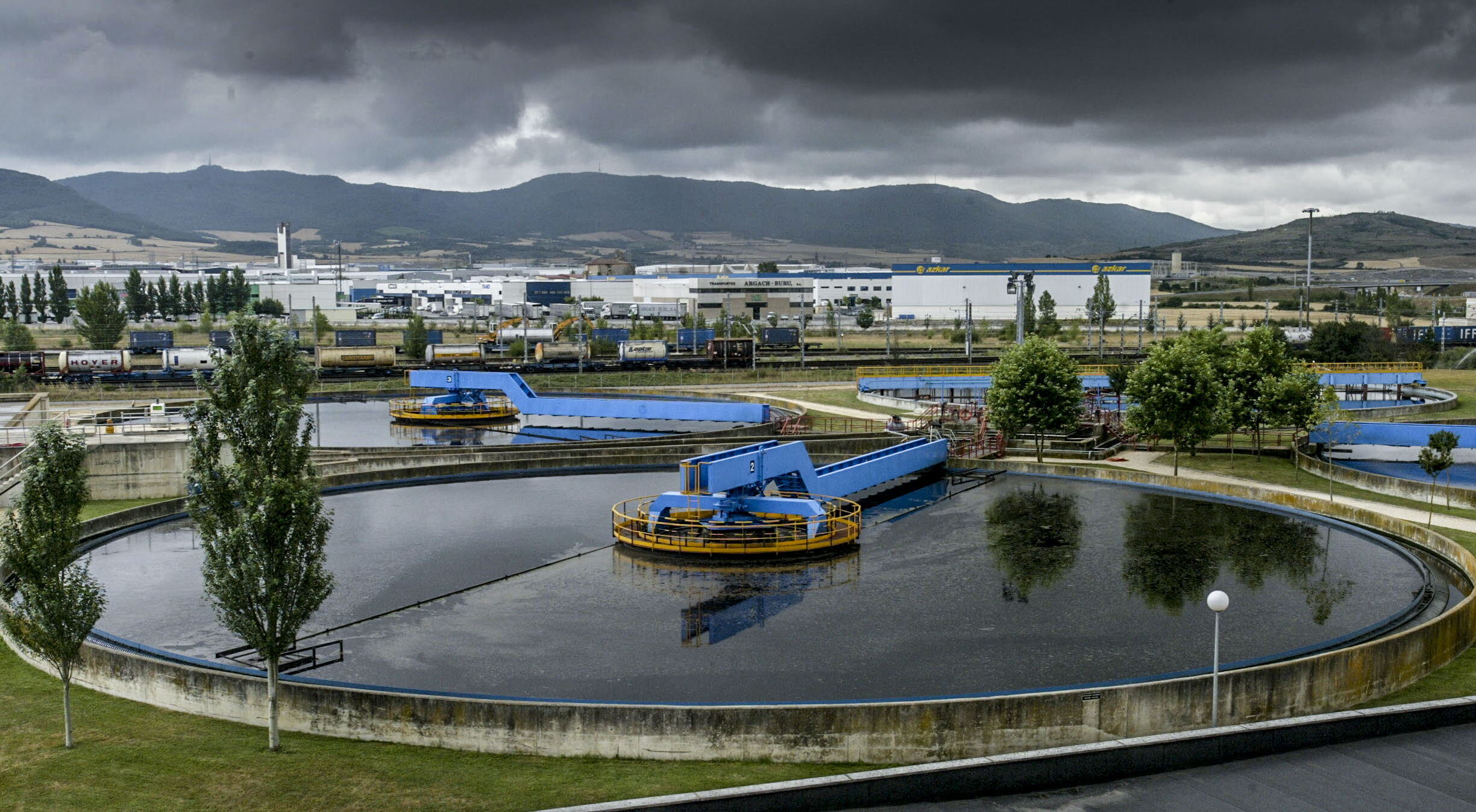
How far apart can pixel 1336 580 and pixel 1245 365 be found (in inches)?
699

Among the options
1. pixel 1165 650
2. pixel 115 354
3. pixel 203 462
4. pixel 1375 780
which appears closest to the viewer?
pixel 1375 780

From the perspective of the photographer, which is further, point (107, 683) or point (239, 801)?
point (107, 683)

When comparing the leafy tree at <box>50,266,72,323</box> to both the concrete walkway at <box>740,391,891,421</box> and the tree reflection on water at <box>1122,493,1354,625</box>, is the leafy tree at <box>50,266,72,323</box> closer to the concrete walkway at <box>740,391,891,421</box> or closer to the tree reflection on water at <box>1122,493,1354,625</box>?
the concrete walkway at <box>740,391,891,421</box>

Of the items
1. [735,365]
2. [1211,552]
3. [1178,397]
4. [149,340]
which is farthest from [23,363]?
[1211,552]

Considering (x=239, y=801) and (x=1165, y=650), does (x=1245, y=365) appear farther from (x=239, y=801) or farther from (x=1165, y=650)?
(x=239, y=801)

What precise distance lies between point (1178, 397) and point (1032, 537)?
1178cm

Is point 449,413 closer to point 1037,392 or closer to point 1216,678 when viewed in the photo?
point 1037,392

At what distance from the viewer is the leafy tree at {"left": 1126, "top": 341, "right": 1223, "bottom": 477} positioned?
134 feet

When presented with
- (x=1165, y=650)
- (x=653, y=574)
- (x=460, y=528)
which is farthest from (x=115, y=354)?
(x=1165, y=650)

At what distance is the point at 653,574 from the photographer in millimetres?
28234

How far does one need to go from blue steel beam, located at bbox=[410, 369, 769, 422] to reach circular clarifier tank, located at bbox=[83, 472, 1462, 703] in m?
21.0

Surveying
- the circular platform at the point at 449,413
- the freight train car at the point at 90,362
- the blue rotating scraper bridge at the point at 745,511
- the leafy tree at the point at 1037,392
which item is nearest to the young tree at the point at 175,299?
the freight train car at the point at 90,362

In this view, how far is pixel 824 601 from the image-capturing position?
26047 mm

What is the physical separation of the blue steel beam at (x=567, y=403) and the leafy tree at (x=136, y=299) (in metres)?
85.9
